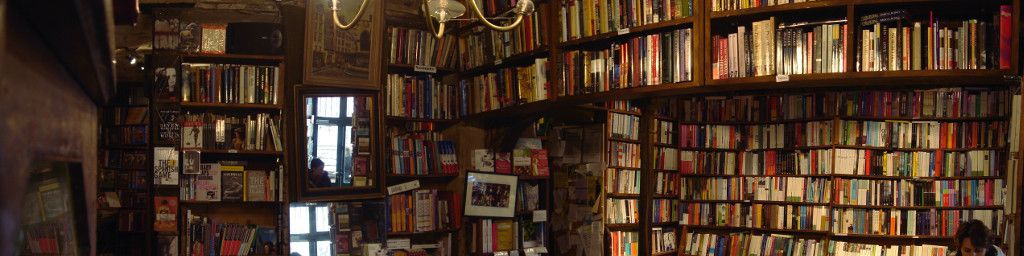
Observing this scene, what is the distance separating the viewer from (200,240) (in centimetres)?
559

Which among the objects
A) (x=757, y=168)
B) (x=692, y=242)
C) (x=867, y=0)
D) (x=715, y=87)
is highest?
(x=867, y=0)

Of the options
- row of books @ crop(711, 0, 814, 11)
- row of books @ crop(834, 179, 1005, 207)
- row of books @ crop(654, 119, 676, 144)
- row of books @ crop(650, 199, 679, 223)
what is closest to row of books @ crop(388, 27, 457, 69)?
A: row of books @ crop(711, 0, 814, 11)

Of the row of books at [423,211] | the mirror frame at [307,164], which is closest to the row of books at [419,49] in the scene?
the mirror frame at [307,164]

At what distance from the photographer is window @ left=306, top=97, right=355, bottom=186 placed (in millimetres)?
5742

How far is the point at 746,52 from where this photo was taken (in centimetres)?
451

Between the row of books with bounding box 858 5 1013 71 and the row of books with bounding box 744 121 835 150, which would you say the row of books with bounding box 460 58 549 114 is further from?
the row of books with bounding box 744 121 835 150

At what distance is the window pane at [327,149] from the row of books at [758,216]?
4.18 metres

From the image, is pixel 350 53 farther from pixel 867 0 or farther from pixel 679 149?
pixel 679 149

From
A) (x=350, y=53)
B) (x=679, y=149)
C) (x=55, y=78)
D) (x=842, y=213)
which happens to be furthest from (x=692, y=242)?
(x=55, y=78)

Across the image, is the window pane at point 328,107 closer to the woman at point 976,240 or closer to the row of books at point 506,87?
the row of books at point 506,87

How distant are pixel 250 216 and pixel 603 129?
2.94m

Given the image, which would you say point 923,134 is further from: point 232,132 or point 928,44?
point 232,132

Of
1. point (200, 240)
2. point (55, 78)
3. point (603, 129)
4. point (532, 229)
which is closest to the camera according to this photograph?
point (55, 78)

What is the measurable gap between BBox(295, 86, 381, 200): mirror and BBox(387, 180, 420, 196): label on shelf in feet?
0.44
